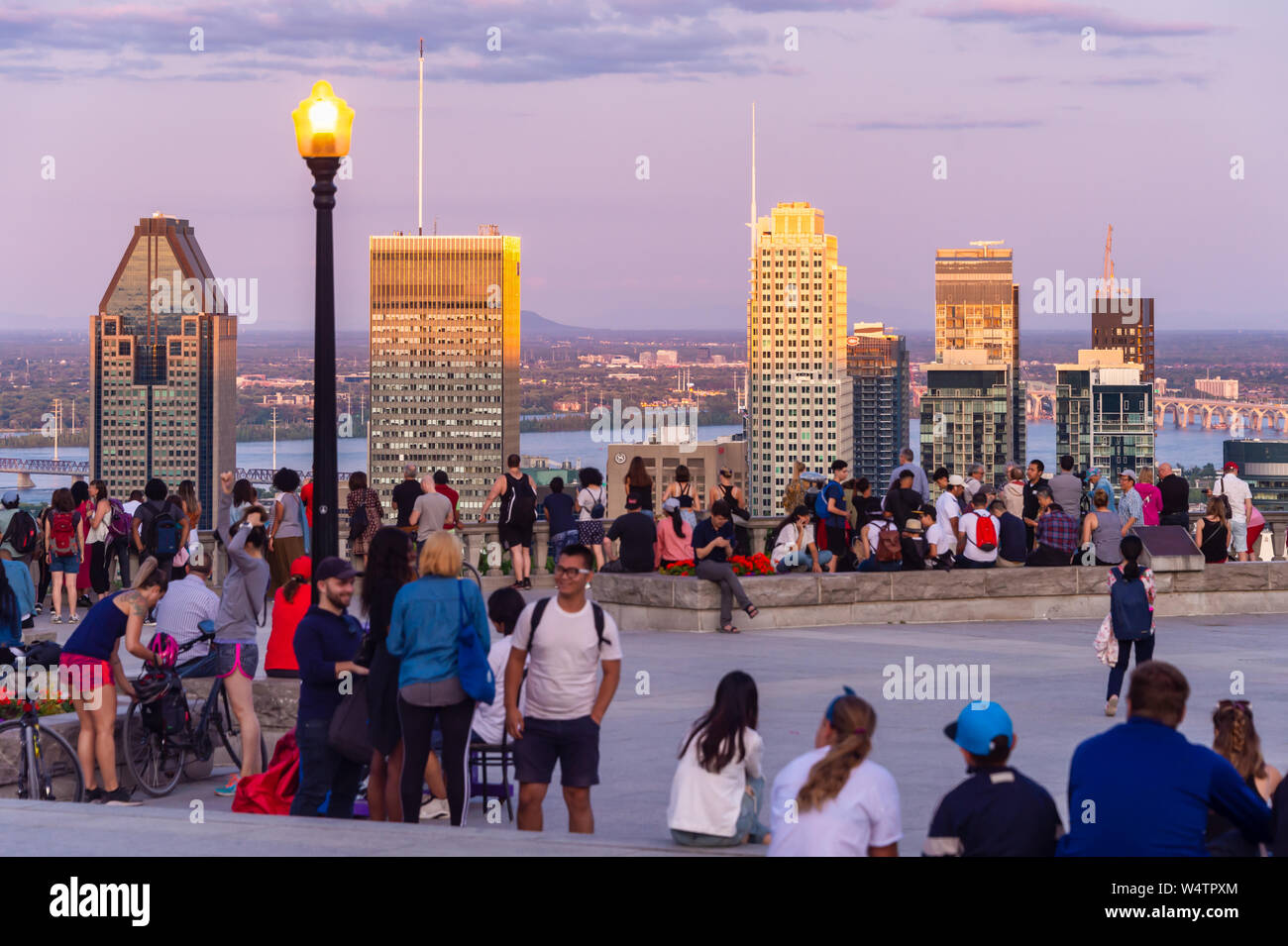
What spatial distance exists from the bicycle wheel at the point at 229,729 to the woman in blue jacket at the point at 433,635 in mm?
2729

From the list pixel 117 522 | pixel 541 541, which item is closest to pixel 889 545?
pixel 541 541

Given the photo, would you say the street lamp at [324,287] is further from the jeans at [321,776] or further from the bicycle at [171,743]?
the jeans at [321,776]

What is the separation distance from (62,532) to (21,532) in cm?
45

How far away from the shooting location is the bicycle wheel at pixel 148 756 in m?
10.4

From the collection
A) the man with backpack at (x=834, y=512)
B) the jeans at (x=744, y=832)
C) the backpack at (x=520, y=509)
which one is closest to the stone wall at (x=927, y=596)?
the man with backpack at (x=834, y=512)

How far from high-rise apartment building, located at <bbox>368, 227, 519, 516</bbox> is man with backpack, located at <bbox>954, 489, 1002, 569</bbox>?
389 feet

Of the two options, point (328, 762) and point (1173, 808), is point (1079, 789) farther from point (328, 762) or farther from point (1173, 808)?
point (328, 762)

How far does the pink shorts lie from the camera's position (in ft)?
32.0

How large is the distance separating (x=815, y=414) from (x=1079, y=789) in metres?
194

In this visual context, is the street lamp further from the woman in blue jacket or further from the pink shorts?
the woman in blue jacket

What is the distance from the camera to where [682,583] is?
17531 millimetres

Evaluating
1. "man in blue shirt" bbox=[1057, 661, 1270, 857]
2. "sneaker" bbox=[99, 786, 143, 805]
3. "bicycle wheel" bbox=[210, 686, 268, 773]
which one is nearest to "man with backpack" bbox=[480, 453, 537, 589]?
"bicycle wheel" bbox=[210, 686, 268, 773]

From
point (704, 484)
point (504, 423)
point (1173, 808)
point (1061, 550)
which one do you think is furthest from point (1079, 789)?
point (504, 423)
